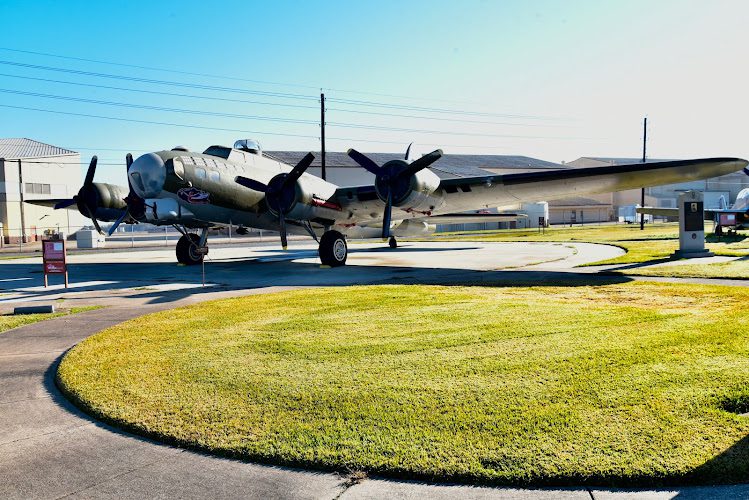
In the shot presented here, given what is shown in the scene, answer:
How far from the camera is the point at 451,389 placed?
5.85 metres

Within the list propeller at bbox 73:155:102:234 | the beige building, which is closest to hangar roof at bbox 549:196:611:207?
the beige building

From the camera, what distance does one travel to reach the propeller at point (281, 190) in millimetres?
19922

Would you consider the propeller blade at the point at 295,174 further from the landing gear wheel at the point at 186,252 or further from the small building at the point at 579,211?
the small building at the point at 579,211

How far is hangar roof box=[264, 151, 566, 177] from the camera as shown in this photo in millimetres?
77562

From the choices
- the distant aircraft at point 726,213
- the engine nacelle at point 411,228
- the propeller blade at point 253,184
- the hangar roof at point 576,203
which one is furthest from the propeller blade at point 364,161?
the hangar roof at point 576,203

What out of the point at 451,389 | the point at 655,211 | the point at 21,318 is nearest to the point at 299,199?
the point at 21,318

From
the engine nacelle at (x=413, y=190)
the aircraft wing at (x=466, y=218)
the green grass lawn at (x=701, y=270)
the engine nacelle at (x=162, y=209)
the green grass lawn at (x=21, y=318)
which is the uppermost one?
the engine nacelle at (x=413, y=190)

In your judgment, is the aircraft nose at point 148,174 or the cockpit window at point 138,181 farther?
the cockpit window at point 138,181

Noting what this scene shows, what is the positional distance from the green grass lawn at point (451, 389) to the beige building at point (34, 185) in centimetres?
5695

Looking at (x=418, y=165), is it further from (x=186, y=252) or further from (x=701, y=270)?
(x=186, y=252)

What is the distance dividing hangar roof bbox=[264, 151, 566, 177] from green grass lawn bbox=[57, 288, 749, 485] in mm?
63845

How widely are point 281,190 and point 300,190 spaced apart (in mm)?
690

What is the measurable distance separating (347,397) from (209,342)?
358cm

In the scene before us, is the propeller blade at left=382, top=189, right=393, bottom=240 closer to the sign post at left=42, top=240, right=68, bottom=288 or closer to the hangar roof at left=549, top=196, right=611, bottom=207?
the sign post at left=42, top=240, right=68, bottom=288
